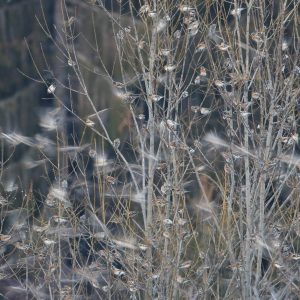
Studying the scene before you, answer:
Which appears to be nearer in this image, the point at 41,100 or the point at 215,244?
the point at 215,244

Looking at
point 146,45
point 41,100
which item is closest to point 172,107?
point 146,45

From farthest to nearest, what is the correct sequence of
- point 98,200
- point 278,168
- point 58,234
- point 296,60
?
1. point 98,200
2. point 58,234
3. point 278,168
4. point 296,60

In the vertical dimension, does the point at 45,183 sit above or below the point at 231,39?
below

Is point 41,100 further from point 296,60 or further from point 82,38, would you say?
point 296,60

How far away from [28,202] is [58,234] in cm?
59

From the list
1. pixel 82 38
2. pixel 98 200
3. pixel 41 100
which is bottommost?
pixel 98 200

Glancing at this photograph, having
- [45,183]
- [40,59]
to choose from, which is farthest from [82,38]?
[45,183]

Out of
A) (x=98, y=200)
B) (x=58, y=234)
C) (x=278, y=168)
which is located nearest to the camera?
(x=278, y=168)

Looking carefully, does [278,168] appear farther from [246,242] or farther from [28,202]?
[28,202]

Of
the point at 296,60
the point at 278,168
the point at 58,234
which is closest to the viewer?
the point at 296,60

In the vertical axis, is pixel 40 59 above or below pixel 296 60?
below

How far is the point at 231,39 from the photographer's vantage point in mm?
6117

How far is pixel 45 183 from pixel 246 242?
1.80 m

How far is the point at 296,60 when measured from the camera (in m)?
5.46
